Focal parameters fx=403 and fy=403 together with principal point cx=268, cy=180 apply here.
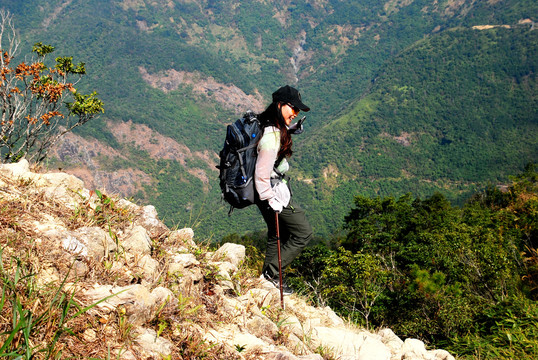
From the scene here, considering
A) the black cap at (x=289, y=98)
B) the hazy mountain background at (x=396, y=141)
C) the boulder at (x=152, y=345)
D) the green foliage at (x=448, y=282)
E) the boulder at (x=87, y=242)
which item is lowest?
the hazy mountain background at (x=396, y=141)

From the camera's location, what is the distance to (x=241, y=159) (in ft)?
12.5

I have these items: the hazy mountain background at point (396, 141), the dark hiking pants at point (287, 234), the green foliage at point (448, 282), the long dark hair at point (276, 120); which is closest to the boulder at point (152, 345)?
the dark hiking pants at point (287, 234)

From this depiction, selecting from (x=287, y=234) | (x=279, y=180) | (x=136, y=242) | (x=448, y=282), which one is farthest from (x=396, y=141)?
(x=136, y=242)

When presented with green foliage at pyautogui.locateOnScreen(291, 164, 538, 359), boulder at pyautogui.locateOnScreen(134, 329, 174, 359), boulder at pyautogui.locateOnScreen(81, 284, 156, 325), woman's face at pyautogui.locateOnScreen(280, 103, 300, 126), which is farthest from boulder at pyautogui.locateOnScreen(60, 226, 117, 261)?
green foliage at pyautogui.locateOnScreen(291, 164, 538, 359)

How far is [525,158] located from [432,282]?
109 metres

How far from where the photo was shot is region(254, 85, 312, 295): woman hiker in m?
3.81

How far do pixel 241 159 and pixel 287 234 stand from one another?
1.26 metres

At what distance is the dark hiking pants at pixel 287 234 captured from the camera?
435cm

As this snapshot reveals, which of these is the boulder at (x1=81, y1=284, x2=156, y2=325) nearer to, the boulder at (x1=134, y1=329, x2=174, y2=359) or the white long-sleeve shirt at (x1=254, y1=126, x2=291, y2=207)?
the boulder at (x1=134, y1=329, x2=174, y2=359)

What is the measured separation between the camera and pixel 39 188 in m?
3.68

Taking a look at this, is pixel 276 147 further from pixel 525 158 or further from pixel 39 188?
pixel 525 158

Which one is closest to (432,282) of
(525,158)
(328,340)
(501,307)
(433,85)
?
(501,307)

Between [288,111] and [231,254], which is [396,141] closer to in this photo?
[231,254]

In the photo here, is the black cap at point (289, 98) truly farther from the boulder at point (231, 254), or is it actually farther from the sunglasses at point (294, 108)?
the boulder at point (231, 254)
